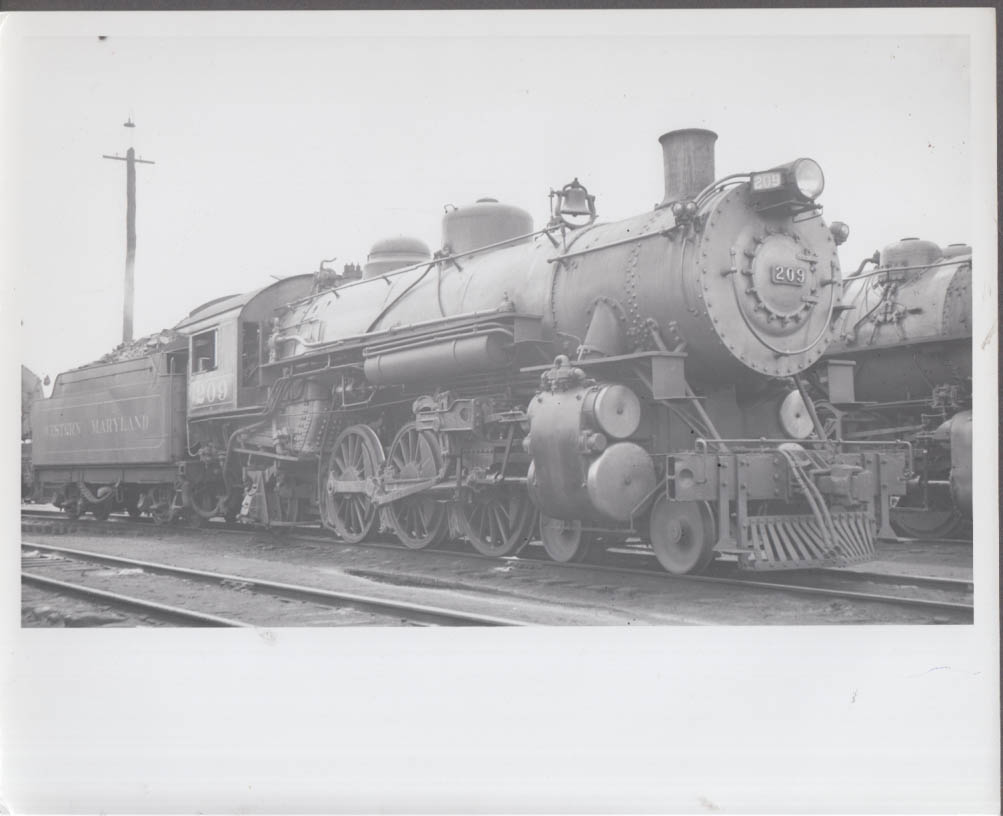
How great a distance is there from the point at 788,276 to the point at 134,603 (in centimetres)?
495

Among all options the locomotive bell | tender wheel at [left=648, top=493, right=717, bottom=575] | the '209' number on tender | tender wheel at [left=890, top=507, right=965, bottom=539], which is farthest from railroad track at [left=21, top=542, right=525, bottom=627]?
tender wheel at [left=890, top=507, right=965, bottom=539]

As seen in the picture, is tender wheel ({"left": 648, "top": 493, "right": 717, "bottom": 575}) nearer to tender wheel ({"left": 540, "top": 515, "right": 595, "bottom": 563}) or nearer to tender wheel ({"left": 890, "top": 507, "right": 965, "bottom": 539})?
tender wheel ({"left": 540, "top": 515, "right": 595, "bottom": 563})

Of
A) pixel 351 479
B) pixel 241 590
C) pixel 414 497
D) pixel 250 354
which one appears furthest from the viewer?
pixel 250 354

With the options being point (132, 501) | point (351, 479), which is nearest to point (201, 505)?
point (132, 501)

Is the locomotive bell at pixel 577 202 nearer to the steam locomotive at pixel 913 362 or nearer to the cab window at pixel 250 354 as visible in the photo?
the steam locomotive at pixel 913 362

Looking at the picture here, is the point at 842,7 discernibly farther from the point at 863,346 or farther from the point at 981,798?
the point at 863,346

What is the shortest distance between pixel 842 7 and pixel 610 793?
4.44 m

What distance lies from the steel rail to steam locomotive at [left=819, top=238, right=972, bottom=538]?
18.0 feet

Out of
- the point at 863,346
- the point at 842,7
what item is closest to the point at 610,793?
the point at 842,7

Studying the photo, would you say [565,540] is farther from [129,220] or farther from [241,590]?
[129,220]

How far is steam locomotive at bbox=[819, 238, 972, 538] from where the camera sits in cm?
902

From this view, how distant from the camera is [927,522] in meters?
9.60

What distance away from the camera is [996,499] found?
5438 mm

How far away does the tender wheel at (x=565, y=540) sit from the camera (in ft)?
24.2
